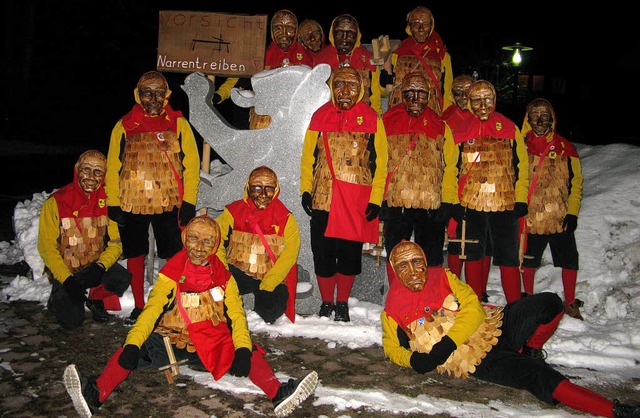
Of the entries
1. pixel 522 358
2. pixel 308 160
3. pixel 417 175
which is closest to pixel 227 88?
pixel 308 160

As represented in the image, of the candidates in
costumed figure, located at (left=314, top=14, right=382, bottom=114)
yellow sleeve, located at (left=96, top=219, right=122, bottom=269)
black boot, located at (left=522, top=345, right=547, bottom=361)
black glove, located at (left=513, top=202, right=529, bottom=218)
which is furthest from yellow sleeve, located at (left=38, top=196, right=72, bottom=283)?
black glove, located at (left=513, top=202, right=529, bottom=218)

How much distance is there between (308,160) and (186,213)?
1.16 meters

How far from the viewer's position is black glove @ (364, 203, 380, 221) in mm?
5488

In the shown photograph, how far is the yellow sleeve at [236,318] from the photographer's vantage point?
410 centimetres

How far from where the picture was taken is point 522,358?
13.6 ft

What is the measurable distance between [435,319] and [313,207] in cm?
176

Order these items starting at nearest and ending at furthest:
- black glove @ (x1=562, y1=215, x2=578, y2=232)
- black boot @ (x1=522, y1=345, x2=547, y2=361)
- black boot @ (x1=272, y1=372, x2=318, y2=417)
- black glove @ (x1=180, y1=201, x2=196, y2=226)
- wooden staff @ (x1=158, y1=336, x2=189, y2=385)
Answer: black boot @ (x1=272, y1=372, x2=318, y2=417), wooden staff @ (x1=158, y1=336, x2=189, y2=385), black boot @ (x1=522, y1=345, x2=547, y2=361), black glove @ (x1=180, y1=201, x2=196, y2=226), black glove @ (x1=562, y1=215, x2=578, y2=232)

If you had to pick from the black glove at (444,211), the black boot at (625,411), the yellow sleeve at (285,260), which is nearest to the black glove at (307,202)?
the yellow sleeve at (285,260)

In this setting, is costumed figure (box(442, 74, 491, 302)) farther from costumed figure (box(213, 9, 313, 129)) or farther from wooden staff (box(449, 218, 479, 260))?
costumed figure (box(213, 9, 313, 129))

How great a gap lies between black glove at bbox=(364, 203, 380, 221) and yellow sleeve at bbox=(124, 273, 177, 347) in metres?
1.88

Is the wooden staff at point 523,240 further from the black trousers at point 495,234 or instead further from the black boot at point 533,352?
the black boot at point 533,352

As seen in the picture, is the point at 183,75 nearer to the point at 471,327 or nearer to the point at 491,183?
the point at 491,183

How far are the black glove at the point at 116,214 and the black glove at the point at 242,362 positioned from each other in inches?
82.1

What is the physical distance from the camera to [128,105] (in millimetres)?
25328
